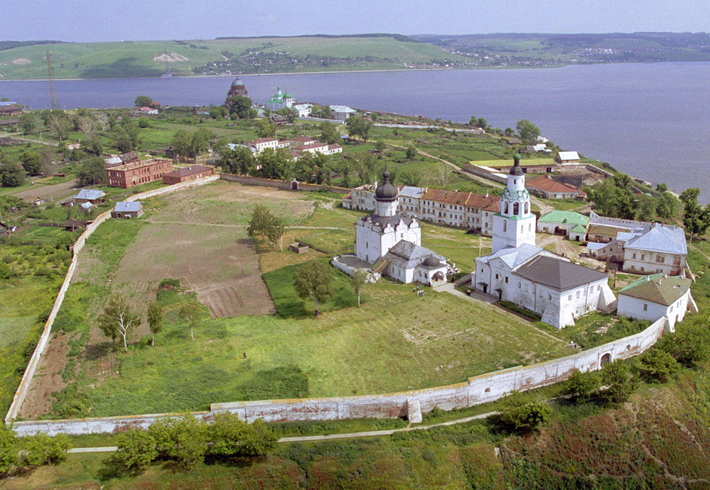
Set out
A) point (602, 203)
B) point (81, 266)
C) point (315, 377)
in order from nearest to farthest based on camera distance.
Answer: point (315, 377), point (81, 266), point (602, 203)

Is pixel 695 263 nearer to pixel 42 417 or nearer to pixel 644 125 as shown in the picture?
pixel 42 417

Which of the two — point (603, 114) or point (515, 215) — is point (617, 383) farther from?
point (603, 114)

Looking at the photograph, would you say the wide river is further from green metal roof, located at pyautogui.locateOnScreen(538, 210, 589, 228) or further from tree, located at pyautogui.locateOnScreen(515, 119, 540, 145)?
green metal roof, located at pyautogui.locateOnScreen(538, 210, 589, 228)

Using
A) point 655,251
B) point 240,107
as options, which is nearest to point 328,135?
point 240,107

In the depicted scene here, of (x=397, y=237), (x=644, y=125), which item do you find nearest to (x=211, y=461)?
(x=397, y=237)

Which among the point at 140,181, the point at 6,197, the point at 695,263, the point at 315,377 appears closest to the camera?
the point at 315,377

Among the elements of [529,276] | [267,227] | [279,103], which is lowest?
[267,227]

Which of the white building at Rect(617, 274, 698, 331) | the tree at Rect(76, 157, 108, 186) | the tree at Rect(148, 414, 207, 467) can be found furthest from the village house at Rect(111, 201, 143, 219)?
the white building at Rect(617, 274, 698, 331)
